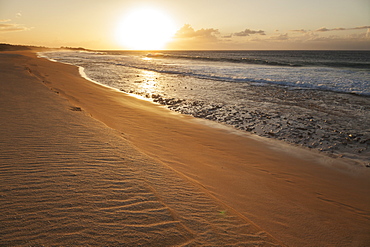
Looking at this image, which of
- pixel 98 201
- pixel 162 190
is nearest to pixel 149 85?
pixel 162 190

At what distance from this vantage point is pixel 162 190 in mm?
2963

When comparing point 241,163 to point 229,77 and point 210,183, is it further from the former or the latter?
point 229,77

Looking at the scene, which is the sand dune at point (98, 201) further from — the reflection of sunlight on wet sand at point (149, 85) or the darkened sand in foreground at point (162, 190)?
the reflection of sunlight on wet sand at point (149, 85)

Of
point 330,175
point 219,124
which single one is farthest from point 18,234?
point 219,124

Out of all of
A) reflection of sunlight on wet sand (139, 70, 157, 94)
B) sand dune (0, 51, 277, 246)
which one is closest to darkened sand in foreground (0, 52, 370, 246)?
sand dune (0, 51, 277, 246)

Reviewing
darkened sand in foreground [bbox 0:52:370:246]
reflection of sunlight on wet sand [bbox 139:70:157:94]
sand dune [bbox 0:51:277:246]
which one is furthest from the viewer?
reflection of sunlight on wet sand [bbox 139:70:157:94]

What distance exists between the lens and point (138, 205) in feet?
8.36

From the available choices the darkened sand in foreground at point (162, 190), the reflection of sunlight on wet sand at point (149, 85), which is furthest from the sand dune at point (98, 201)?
the reflection of sunlight on wet sand at point (149, 85)

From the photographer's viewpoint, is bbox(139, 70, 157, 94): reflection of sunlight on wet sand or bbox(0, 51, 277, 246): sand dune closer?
bbox(0, 51, 277, 246): sand dune

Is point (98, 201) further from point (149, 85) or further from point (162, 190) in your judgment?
point (149, 85)

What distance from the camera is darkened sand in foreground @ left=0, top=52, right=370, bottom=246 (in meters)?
2.20

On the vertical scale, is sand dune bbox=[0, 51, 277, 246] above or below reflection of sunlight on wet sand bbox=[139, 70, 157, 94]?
below

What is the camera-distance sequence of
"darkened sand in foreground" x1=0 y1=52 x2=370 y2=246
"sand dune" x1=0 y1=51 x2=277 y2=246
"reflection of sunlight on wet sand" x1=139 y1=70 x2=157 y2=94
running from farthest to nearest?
"reflection of sunlight on wet sand" x1=139 y1=70 x2=157 y2=94 → "darkened sand in foreground" x1=0 y1=52 x2=370 y2=246 → "sand dune" x1=0 y1=51 x2=277 y2=246

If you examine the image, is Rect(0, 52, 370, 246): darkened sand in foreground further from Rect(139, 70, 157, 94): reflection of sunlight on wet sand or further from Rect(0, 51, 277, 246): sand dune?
Rect(139, 70, 157, 94): reflection of sunlight on wet sand
